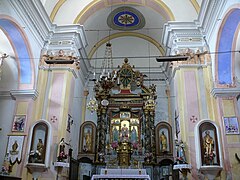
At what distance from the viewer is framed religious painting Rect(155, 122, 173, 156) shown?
10.9 meters

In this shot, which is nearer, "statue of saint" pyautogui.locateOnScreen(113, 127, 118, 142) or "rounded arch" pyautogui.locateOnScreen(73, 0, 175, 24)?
"rounded arch" pyautogui.locateOnScreen(73, 0, 175, 24)

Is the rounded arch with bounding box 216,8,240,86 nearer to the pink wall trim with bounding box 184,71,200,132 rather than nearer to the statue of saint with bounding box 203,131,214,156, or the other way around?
the pink wall trim with bounding box 184,71,200,132

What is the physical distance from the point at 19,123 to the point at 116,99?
4.30 meters

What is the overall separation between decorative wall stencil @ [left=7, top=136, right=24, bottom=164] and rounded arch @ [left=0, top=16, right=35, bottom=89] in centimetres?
164

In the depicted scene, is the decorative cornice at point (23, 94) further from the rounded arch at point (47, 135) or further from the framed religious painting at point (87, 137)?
the framed religious painting at point (87, 137)

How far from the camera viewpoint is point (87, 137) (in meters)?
11.2

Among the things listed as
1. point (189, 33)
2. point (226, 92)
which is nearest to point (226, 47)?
point (226, 92)

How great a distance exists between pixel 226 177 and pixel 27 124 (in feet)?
19.6

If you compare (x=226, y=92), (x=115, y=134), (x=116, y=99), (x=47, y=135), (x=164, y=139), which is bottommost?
(x=47, y=135)

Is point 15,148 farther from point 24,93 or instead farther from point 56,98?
point 56,98

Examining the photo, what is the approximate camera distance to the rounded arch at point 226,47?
24.5 ft

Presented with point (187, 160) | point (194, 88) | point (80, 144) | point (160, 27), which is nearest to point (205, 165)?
point (187, 160)

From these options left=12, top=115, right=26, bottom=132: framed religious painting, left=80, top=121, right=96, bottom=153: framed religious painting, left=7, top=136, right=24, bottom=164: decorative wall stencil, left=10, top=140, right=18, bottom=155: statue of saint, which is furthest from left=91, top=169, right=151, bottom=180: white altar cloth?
left=80, top=121, right=96, bottom=153: framed religious painting

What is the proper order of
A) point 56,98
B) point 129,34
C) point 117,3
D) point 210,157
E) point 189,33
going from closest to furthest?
point 210,157
point 56,98
point 189,33
point 117,3
point 129,34
